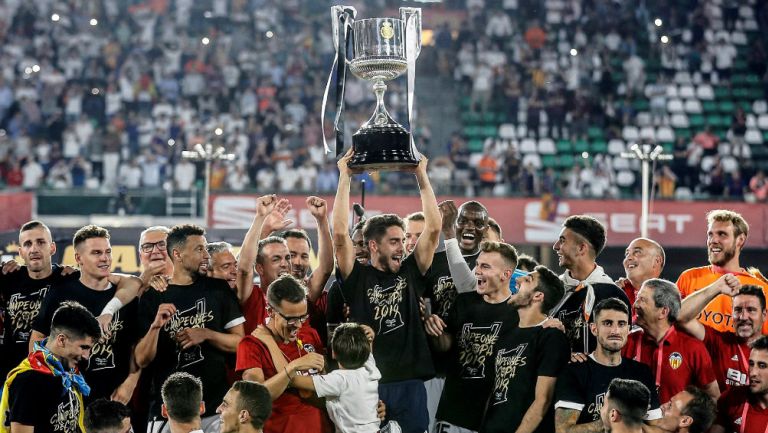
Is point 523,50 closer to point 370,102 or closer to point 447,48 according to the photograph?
point 447,48

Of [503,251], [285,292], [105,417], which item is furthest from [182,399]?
[503,251]

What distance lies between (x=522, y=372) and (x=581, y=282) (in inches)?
33.5

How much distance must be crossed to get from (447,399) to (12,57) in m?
18.1

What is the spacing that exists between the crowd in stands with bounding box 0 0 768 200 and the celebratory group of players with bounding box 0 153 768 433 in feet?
31.4

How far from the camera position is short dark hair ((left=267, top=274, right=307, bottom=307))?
601cm

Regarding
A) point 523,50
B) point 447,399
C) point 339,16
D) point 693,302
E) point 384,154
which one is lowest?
point 447,399

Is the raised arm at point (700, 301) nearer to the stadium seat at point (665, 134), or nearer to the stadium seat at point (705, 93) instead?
the stadium seat at point (665, 134)

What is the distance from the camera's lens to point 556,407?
622 centimetres

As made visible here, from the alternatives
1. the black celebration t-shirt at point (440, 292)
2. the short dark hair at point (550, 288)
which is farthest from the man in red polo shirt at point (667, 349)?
the black celebration t-shirt at point (440, 292)

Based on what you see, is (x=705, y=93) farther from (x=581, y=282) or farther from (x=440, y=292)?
(x=440, y=292)

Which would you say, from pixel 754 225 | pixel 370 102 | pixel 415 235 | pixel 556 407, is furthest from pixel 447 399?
pixel 370 102

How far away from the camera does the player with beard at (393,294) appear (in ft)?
21.4

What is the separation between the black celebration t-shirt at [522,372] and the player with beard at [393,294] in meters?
0.44

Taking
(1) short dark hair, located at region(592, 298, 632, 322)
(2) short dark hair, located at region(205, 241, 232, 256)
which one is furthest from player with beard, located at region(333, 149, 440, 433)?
(1) short dark hair, located at region(592, 298, 632, 322)
